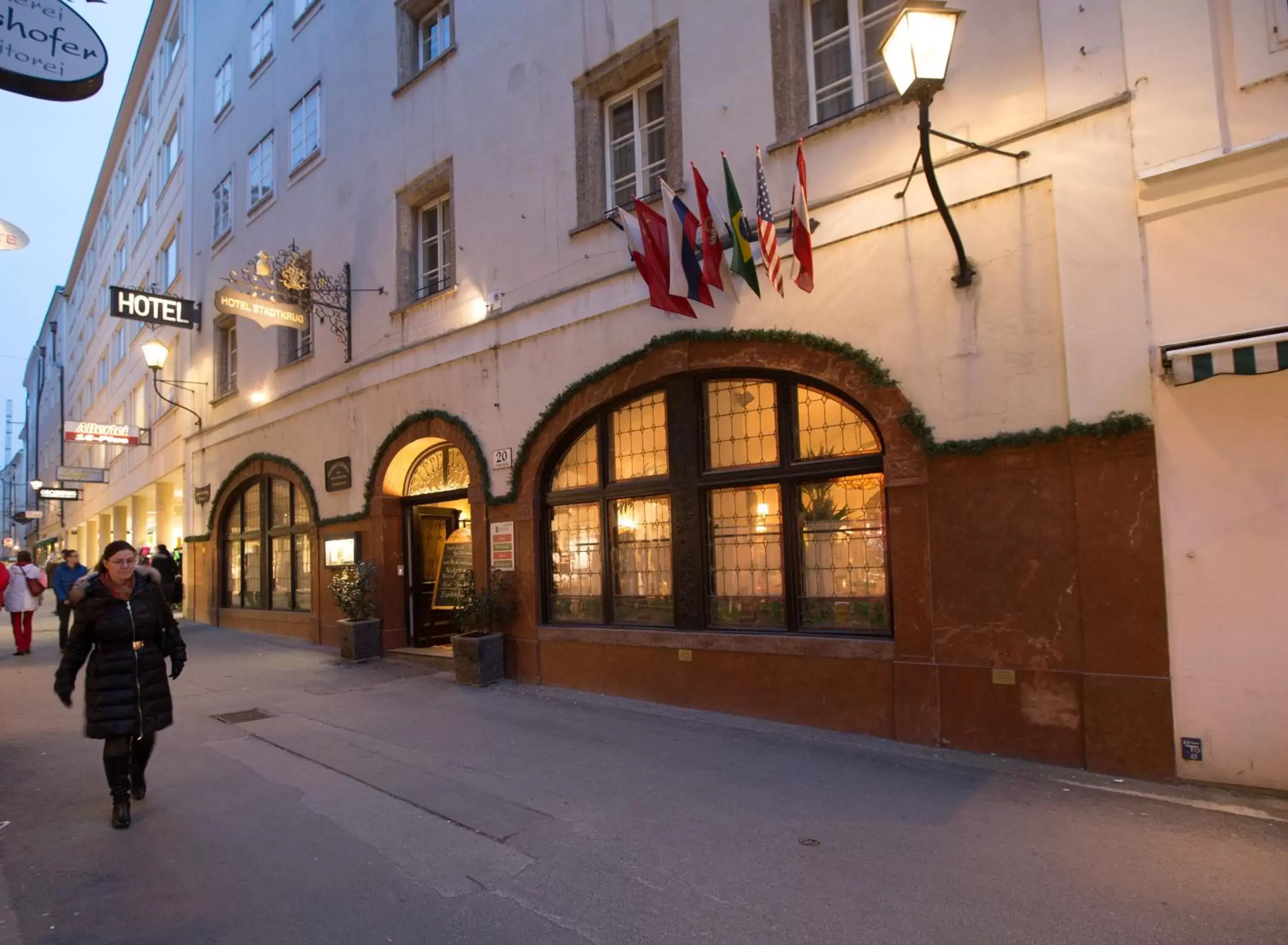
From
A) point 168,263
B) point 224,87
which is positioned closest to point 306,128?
point 224,87

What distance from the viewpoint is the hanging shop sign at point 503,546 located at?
10227 mm

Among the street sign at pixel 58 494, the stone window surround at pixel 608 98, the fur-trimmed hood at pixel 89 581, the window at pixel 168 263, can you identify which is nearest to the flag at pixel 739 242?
the stone window surround at pixel 608 98

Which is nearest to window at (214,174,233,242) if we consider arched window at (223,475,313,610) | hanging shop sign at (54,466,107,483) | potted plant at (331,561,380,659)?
arched window at (223,475,313,610)

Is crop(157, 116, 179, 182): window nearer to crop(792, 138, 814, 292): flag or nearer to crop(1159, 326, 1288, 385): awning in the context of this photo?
crop(792, 138, 814, 292): flag

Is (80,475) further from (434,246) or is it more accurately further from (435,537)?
(434,246)

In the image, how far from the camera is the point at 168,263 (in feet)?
76.8

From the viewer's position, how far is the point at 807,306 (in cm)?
754

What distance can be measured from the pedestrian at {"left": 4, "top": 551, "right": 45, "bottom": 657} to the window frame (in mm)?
11349

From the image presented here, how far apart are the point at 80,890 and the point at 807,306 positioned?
6574 millimetres

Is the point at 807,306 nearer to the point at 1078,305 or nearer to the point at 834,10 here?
the point at 1078,305

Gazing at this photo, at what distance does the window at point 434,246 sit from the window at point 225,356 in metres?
8.13

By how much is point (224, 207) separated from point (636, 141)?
13.7 m

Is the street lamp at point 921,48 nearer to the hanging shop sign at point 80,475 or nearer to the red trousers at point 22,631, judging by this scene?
the red trousers at point 22,631

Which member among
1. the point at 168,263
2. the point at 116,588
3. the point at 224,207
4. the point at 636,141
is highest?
the point at 168,263
